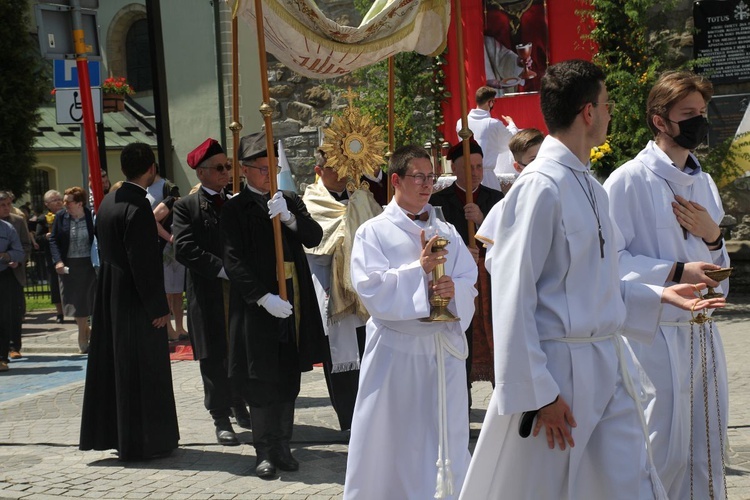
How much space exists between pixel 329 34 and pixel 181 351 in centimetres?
632

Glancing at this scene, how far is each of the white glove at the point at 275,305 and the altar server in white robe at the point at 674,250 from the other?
2432 mm

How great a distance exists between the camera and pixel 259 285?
686 centimetres

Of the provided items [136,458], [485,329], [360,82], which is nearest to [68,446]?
[136,458]

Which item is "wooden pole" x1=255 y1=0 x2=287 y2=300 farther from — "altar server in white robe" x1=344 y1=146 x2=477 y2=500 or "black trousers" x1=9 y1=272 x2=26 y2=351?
"black trousers" x1=9 y1=272 x2=26 y2=351

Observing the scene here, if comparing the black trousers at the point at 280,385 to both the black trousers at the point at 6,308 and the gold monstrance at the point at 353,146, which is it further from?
the black trousers at the point at 6,308

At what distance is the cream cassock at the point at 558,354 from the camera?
146 inches

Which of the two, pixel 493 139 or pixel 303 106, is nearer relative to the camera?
pixel 493 139

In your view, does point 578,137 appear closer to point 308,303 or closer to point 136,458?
point 308,303

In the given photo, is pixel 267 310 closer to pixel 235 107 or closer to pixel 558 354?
pixel 235 107

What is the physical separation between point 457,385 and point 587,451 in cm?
195

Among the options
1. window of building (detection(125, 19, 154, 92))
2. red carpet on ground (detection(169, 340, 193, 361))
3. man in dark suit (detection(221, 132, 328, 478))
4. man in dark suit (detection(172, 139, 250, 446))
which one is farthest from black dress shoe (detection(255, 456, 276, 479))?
window of building (detection(125, 19, 154, 92))

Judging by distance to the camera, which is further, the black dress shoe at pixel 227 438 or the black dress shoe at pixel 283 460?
the black dress shoe at pixel 227 438

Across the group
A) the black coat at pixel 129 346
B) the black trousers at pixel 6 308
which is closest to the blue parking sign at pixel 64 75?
the black trousers at pixel 6 308

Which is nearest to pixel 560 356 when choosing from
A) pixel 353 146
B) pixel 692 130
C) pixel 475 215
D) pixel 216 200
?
pixel 692 130
